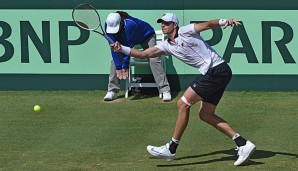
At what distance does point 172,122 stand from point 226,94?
2.21 metres

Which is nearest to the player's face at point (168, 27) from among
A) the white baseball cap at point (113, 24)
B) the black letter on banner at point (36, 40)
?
the white baseball cap at point (113, 24)

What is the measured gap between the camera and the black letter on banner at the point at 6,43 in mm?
14227

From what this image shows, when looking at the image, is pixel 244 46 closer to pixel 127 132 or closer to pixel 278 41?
pixel 278 41

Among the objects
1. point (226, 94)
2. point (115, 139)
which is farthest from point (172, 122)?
point (226, 94)

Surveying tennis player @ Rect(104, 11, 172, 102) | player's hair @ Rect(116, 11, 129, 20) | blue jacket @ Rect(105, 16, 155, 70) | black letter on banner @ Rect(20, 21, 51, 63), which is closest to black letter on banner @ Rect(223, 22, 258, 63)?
tennis player @ Rect(104, 11, 172, 102)

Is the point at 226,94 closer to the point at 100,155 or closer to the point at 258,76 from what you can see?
the point at 258,76

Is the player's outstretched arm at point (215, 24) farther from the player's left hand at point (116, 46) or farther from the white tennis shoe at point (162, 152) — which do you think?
the white tennis shoe at point (162, 152)

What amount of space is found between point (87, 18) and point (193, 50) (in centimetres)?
195

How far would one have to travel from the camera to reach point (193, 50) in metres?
9.59

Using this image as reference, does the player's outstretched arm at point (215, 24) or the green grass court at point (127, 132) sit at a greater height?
the player's outstretched arm at point (215, 24)

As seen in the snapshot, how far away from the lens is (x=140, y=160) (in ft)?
32.1

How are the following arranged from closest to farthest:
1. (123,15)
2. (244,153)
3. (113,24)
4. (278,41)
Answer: (244,153), (113,24), (123,15), (278,41)

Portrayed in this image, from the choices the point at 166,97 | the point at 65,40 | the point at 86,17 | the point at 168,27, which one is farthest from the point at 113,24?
the point at 168,27

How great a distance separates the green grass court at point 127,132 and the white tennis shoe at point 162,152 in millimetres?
93
